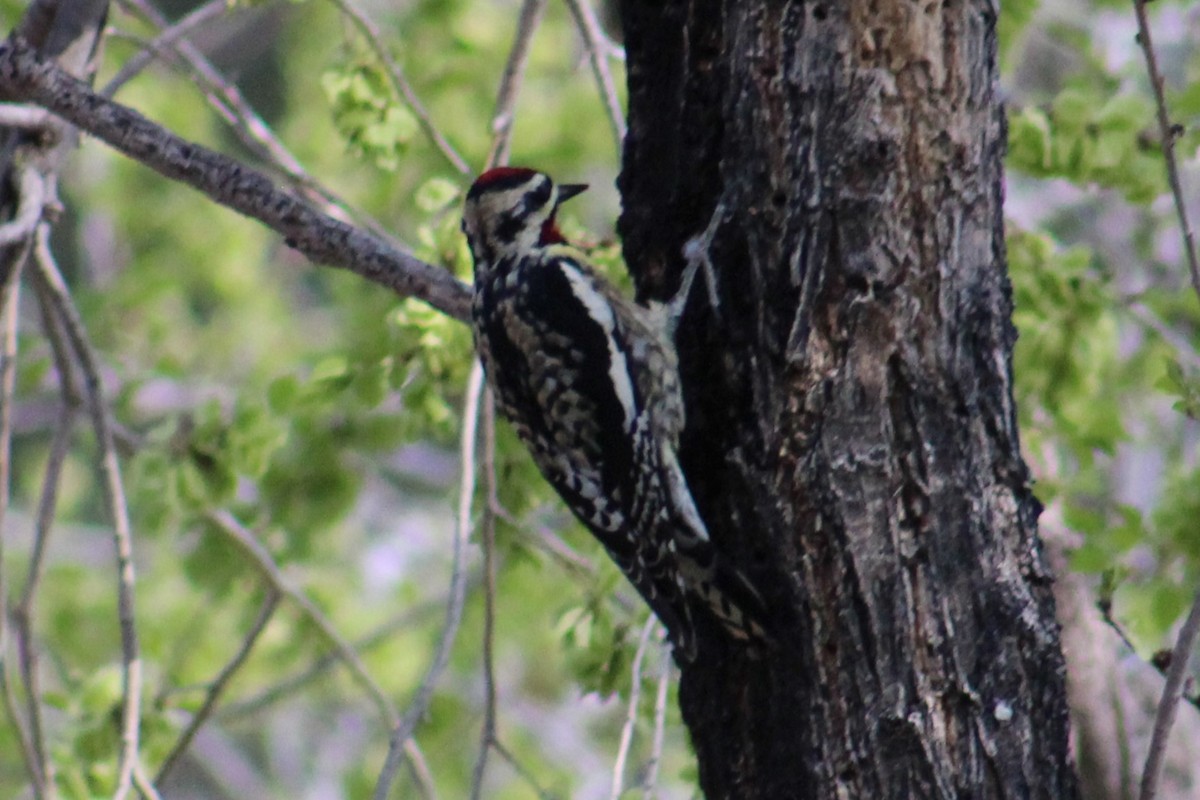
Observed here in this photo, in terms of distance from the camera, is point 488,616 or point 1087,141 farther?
point 1087,141

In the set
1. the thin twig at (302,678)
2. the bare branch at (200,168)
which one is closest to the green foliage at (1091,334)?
the bare branch at (200,168)

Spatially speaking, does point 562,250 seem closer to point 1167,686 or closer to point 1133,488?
point 1167,686

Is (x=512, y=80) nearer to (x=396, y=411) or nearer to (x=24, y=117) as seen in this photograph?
(x=24, y=117)

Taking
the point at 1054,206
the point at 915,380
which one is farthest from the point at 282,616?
the point at 915,380

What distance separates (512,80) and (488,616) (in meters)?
1.25

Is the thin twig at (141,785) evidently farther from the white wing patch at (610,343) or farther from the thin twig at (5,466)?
the white wing patch at (610,343)

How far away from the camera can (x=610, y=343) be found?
303 cm

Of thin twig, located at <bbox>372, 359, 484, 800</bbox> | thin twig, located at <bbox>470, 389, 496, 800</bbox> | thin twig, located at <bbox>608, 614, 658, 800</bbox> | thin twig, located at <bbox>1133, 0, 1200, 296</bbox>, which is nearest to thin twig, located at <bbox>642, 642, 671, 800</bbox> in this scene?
thin twig, located at <bbox>608, 614, 658, 800</bbox>

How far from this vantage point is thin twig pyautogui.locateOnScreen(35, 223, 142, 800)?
3.09 meters

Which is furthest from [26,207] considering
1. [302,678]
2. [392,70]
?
[302,678]

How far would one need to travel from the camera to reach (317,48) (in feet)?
29.2

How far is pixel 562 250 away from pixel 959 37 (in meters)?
1.04

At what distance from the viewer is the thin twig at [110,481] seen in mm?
3092

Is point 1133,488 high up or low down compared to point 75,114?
up
